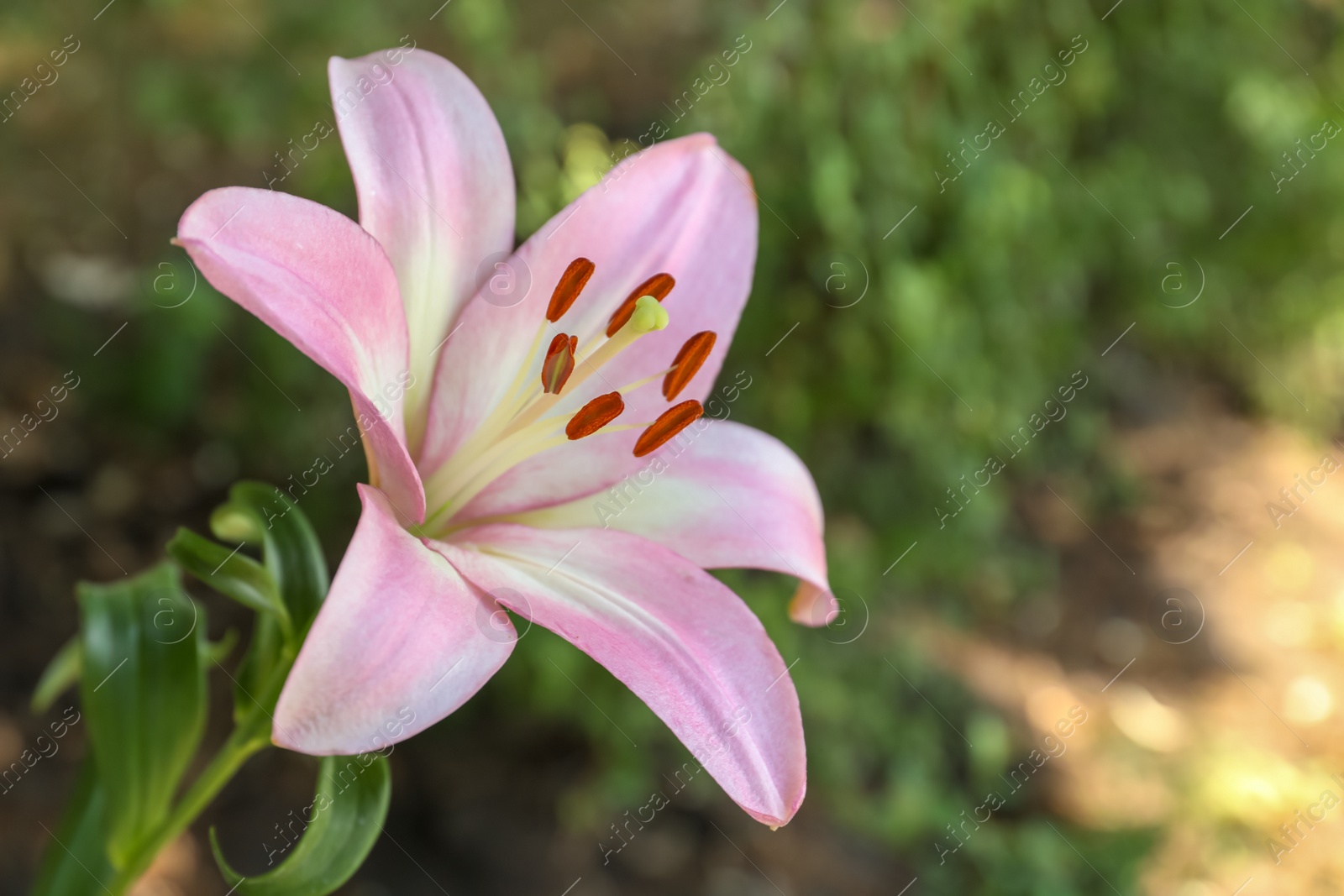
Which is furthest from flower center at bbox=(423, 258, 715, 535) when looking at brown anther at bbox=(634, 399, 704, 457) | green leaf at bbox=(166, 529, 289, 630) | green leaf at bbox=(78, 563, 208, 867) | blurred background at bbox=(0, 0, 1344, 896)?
blurred background at bbox=(0, 0, 1344, 896)

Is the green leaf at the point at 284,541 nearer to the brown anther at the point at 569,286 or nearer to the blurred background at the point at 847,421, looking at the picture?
the brown anther at the point at 569,286

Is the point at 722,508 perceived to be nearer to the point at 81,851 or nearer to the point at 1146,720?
the point at 81,851

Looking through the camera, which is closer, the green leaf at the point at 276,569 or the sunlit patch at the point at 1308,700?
the green leaf at the point at 276,569

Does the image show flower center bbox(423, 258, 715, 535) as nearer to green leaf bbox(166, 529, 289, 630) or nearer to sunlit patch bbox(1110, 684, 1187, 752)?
green leaf bbox(166, 529, 289, 630)

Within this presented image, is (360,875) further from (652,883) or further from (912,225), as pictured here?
(912,225)

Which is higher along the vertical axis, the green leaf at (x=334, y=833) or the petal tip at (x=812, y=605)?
the green leaf at (x=334, y=833)

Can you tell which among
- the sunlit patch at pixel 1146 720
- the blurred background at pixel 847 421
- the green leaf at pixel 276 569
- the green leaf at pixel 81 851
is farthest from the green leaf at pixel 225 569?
the sunlit patch at pixel 1146 720

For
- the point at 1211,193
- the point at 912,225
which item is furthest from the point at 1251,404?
the point at 912,225

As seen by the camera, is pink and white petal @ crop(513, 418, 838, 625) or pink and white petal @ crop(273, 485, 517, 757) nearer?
pink and white petal @ crop(273, 485, 517, 757)
